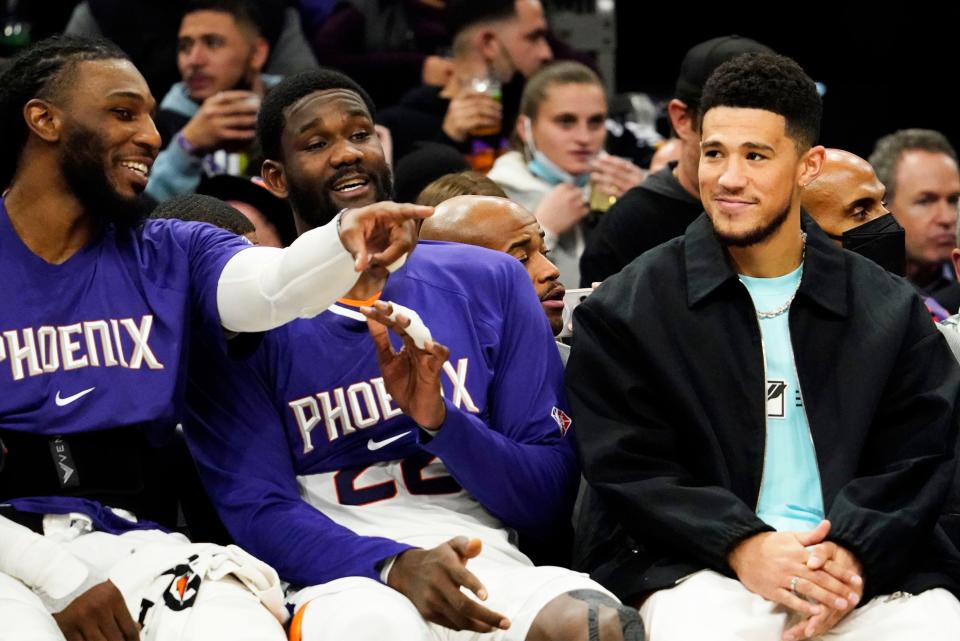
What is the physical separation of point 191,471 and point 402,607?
817 mm

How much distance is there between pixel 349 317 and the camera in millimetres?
3129

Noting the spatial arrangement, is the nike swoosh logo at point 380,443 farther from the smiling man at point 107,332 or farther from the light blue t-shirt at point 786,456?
the light blue t-shirt at point 786,456

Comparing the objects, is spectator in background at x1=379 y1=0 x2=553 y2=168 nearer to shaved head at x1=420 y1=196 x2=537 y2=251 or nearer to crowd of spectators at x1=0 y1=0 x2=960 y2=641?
shaved head at x1=420 y1=196 x2=537 y2=251

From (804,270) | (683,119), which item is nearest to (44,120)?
(804,270)

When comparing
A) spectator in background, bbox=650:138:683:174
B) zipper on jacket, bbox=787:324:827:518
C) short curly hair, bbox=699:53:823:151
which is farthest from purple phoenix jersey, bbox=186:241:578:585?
spectator in background, bbox=650:138:683:174

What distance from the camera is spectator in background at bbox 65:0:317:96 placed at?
19.4 ft

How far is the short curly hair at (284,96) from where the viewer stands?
3480 millimetres

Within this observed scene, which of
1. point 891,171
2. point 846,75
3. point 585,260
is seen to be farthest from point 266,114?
point 846,75

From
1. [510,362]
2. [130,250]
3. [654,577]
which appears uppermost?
[130,250]

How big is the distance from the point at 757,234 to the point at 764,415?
37 centimetres

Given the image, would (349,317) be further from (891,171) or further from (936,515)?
(891,171)

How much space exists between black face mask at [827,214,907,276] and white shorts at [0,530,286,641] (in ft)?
5.84

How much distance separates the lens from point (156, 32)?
600 centimetres

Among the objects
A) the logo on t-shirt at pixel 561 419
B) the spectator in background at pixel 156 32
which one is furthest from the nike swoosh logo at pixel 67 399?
the spectator in background at pixel 156 32
